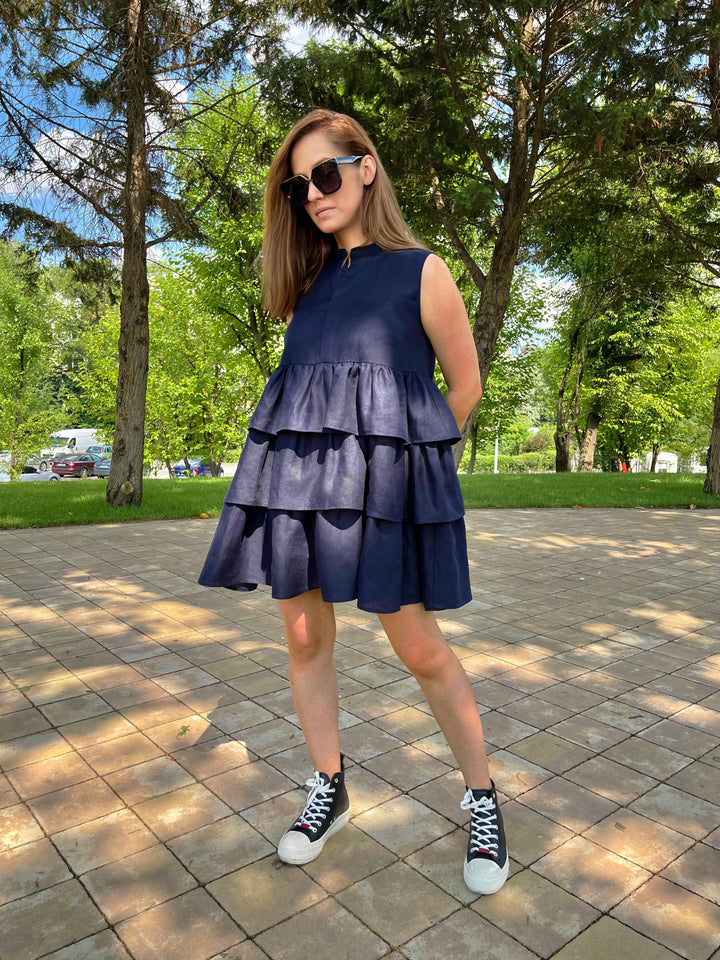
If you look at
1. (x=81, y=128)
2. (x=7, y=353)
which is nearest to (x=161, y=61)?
(x=81, y=128)

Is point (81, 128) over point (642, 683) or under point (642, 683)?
over

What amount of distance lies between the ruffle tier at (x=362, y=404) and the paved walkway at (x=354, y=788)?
126cm

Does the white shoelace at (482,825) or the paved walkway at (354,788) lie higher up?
the white shoelace at (482,825)

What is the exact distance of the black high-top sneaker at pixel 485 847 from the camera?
78.1 inches

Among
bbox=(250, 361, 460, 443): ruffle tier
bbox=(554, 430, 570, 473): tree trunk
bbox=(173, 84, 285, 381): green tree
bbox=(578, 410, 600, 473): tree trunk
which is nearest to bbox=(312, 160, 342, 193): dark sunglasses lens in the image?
bbox=(250, 361, 460, 443): ruffle tier

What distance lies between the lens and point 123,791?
2502 mm

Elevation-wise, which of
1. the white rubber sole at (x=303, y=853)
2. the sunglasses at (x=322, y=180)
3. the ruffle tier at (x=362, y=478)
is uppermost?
the sunglasses at (x=322, y=180)

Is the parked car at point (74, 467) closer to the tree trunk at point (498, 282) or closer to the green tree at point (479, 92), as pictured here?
the tree trunk at point (498, 282)

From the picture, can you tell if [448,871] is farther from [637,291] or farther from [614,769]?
[637,291]

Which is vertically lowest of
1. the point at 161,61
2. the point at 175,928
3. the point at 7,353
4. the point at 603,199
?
the point at 175,928

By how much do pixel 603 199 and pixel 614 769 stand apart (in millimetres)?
8420

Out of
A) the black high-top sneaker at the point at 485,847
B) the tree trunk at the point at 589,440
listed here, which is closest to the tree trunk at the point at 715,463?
the black high-top sneaker at the point at 485,847

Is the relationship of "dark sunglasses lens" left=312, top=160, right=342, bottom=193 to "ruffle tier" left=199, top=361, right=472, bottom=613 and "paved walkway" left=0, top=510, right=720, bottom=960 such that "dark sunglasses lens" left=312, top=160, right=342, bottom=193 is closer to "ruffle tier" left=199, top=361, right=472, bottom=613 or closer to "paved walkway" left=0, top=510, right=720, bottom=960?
"ruffle tier" left=199, top=361, right=472, bottom=613

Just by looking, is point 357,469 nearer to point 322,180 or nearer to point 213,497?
point 322,180
